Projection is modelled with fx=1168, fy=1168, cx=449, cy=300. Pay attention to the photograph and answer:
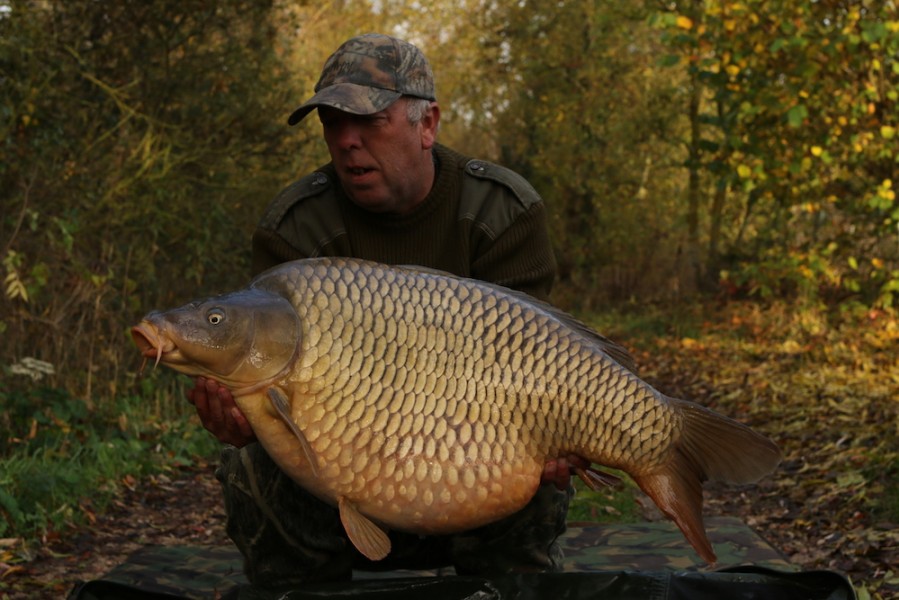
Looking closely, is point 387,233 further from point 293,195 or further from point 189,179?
point 189,179

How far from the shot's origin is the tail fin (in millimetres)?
1742

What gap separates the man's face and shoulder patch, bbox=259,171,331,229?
122 millimetres

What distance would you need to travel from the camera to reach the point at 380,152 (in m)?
2.04

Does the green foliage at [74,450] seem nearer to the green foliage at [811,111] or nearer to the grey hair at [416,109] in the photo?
the grey hair at [416,109]

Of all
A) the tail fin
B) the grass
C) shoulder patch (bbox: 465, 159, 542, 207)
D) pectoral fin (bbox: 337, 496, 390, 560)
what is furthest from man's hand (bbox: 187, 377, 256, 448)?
the grass

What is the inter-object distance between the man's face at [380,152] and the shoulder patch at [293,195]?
12 centimetres

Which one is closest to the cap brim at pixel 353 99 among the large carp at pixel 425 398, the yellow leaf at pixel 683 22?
the large carp at pixel 425 398

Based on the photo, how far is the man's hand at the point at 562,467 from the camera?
1777 millimetres

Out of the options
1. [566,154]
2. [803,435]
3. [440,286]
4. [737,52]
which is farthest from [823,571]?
[566,154]

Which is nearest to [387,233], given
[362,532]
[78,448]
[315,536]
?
[315,536]

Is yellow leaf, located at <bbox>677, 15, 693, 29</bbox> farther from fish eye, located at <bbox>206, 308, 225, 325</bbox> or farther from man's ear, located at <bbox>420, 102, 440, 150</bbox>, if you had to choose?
fish eye, located at <bbox>206, 308, 225, 325</bbox>

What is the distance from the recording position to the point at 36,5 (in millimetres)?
4527

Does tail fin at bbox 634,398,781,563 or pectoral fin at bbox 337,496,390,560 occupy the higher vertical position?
tail fin at bbox 634,398,781,563

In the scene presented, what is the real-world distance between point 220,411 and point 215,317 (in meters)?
0.16
